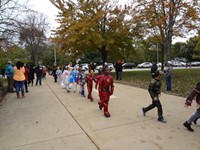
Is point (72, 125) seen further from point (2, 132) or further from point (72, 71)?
point (72, 71)

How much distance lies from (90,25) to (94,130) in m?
16.3

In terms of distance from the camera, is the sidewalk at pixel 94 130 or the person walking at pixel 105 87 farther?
the person walking at pixel 105 87

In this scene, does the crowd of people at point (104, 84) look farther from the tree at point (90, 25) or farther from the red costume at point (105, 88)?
the tree at point (90, 25)

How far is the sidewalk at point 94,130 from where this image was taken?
3.86 metres

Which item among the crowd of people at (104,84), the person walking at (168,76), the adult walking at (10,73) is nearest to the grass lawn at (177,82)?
the person walking at (168,76)

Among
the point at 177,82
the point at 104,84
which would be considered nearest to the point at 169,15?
the point at 177,82

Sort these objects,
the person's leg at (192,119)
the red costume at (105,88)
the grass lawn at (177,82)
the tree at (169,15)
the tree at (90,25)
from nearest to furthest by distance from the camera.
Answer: the person's leg at (192,119)
the red costume at (105,88)
the grass lawn at (177,82)
the tree at (169,15)
the tree at (90,25)

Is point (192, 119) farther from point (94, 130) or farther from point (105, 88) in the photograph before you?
point (105, 88)

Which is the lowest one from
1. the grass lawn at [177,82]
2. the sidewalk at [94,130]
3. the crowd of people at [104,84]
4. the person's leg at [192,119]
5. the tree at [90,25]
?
the sidewalk at [94,130]

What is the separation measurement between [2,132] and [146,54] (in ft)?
196

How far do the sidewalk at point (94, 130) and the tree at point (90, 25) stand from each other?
13.9m

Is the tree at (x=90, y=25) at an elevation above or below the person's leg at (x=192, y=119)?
above

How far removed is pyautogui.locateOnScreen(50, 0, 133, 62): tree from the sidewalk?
13901 mm

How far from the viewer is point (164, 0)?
16.0 metres
